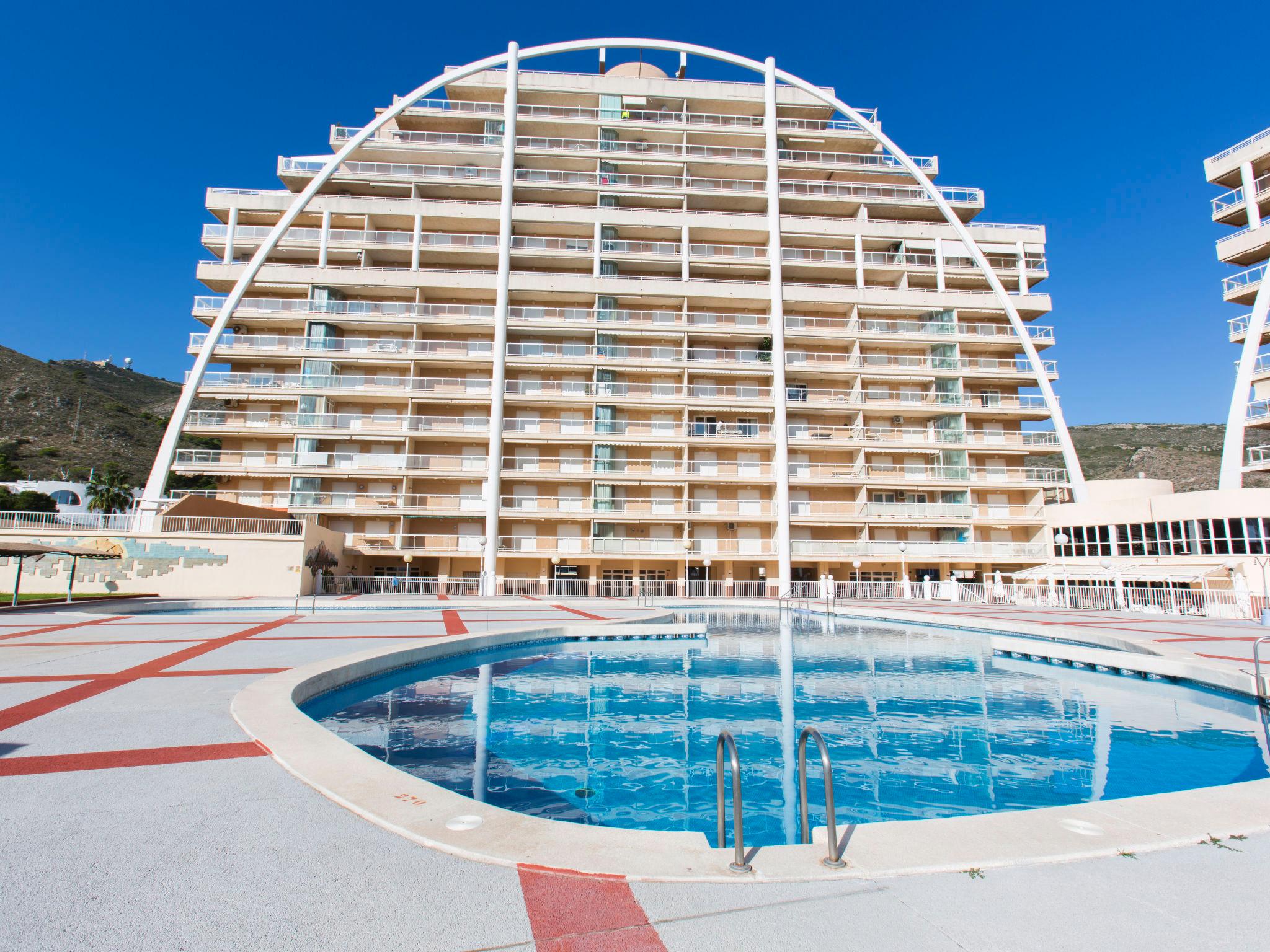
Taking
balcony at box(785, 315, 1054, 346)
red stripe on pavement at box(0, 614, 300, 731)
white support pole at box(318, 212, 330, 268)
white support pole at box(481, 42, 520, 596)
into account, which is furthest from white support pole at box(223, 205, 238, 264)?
red stripe on pavement at box(0, 614, 300, 731)

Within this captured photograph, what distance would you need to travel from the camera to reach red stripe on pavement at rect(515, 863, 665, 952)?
306 centimetres

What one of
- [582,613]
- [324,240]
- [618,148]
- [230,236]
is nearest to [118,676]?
[582,613]

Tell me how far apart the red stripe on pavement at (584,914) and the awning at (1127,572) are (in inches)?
1257

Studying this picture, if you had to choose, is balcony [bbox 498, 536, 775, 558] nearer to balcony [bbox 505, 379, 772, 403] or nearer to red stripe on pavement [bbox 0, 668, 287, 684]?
balcony [bbox 505, 379, 772, 403]

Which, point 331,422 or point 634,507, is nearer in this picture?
point 331,422

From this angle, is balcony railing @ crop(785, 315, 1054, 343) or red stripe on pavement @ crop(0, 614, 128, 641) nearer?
red stripe on pavement @ crop(0, 614, 128, 641)

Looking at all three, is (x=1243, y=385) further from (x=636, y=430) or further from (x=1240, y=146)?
(x=636, y=430)

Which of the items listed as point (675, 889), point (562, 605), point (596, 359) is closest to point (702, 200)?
point (596, 359)

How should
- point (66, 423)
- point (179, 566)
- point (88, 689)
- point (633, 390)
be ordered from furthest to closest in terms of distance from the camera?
point (66, 423) < point (633, 390) < point (179, 566) < point (88, 689)

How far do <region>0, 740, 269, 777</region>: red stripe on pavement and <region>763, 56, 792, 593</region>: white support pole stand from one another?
111 ft

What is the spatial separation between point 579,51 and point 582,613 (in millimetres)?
37508

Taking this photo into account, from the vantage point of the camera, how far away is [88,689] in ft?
28.6

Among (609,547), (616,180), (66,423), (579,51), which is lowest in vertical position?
(609,547)

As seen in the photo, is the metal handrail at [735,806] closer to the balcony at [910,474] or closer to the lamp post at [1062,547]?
the lamp post at [1062,547]
